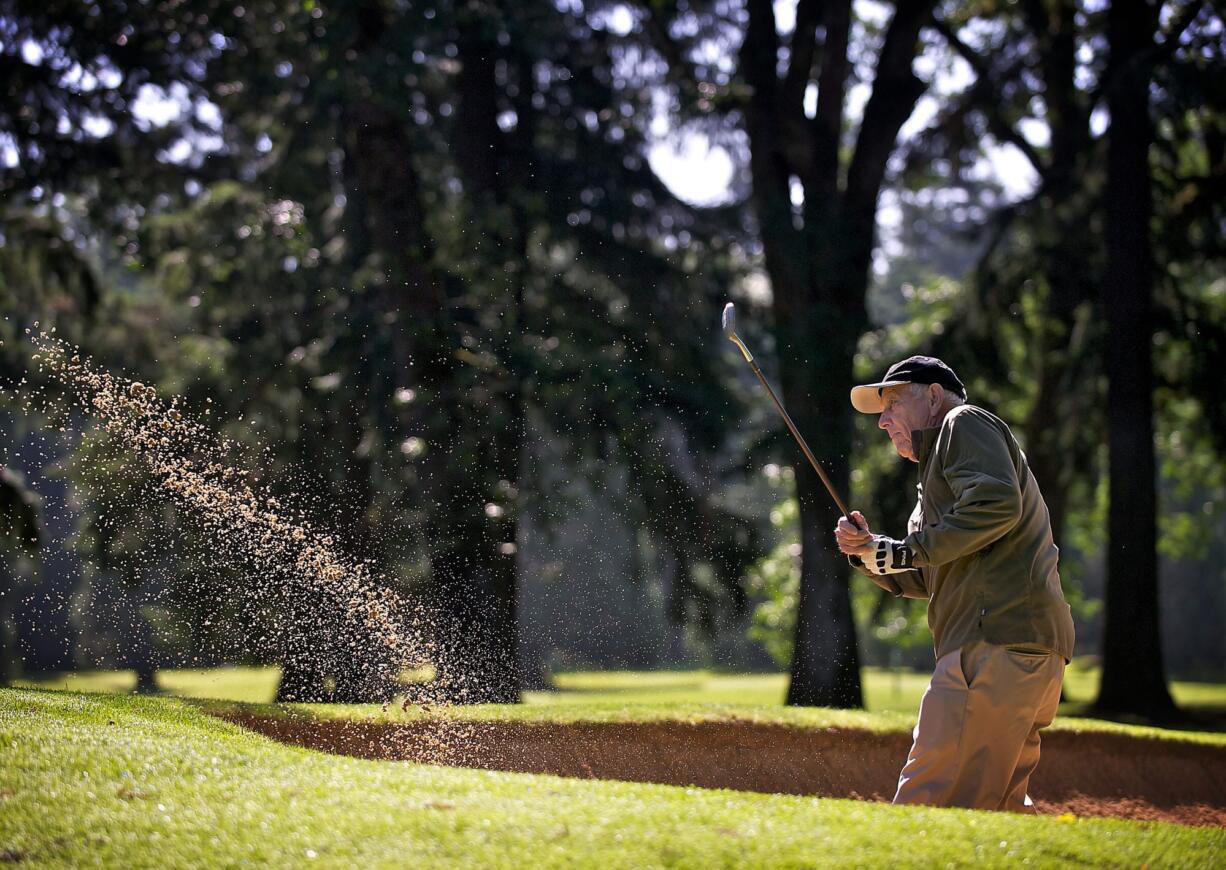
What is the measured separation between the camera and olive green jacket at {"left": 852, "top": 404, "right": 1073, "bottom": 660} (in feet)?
15.4

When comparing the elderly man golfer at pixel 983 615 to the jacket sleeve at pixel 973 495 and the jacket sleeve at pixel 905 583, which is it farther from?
the jacket sleeve at pixel 905 583

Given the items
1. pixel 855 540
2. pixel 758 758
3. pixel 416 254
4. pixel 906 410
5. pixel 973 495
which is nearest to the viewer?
pixel 973 495

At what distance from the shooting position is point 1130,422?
14320mm

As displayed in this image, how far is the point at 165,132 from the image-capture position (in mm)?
16625

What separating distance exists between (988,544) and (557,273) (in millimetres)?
10770

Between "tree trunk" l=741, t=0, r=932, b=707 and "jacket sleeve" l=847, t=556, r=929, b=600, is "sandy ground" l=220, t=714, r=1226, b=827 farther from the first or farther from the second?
"tree trunk" l=741, t=0, r=932, b=707

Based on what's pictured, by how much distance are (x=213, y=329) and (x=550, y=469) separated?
525 cm

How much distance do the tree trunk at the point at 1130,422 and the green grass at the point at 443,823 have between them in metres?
10.1

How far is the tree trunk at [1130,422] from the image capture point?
46.2 feet

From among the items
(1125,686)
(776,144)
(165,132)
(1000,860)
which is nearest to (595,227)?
(776,144)

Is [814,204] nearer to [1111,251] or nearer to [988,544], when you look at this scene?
[1111,251]

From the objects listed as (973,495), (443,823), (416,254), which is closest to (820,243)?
(416,254)

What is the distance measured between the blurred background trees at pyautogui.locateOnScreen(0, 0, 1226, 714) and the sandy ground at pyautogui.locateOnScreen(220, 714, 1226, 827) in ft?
13.5

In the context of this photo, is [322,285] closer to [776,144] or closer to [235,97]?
[235,97]
